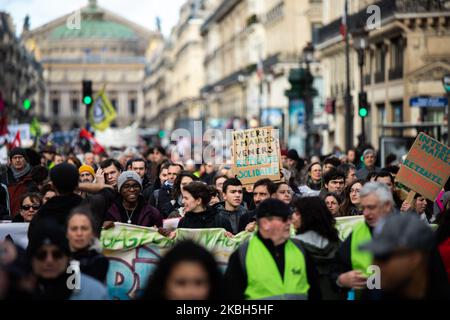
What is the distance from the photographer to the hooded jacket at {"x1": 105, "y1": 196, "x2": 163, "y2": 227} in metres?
10.5

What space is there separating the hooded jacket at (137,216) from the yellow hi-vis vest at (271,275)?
314cm

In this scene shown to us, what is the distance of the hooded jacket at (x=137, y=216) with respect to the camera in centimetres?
1047

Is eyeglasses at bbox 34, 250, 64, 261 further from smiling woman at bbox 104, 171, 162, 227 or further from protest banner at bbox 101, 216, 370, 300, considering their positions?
smiling woman at bbox 104, 171, 162, 227

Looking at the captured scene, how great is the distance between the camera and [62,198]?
8898 mm

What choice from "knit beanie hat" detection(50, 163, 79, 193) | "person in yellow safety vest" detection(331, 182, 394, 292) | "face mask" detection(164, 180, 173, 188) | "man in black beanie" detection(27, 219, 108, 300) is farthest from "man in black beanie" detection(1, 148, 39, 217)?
"man in black beanie" detection(27, 219, 108, 300)

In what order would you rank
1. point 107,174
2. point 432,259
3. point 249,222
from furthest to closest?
point 107,174, point 249,222, point 432,259

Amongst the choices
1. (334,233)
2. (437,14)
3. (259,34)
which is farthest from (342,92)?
(334,233)

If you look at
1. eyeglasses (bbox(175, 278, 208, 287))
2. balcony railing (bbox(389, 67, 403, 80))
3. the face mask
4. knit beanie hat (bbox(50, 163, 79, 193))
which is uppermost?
balcony railing (bbox(389, 67, 403, 80))

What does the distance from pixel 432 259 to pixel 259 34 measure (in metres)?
65.1

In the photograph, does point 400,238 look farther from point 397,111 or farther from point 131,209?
Result: point 397,111

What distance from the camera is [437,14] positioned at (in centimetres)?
3675

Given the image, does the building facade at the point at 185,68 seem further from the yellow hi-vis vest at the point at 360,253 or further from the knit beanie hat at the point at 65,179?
the yellow hi-vis vest at the point at 360,253

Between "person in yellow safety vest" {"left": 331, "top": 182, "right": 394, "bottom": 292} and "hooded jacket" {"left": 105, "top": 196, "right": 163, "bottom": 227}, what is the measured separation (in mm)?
2909
